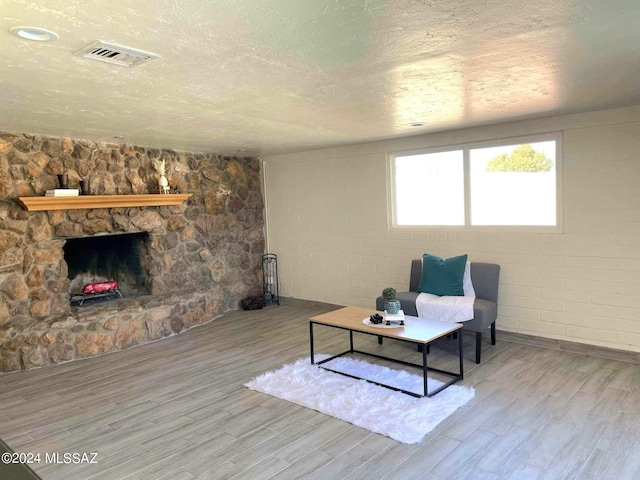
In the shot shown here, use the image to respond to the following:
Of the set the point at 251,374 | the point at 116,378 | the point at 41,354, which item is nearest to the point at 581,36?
the point at 251,374

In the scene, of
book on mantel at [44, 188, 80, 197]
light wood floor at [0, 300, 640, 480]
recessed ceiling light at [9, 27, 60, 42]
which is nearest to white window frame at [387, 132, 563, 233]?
light wood floor at [0, 300, 640, 480]

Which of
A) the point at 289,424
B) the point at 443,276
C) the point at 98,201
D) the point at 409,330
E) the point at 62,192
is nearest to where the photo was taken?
the point at 289,424

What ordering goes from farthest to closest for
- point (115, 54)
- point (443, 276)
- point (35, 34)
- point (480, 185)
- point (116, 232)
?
1. point (116, 232)
2. point (480, 185)
3. point (443, 276)
4. point (115, 54)
5. point (35, 34)

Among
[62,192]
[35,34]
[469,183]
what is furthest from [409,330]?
[62,192]

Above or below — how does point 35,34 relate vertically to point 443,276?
above

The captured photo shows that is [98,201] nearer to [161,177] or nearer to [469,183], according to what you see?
[161,177]

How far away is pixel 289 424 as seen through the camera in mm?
3068

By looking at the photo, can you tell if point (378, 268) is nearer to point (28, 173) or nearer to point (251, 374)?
point (251, 374)

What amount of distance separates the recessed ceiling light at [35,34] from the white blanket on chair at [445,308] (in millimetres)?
3617

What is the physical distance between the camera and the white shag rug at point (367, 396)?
9.78ft

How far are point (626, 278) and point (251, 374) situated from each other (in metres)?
3.47

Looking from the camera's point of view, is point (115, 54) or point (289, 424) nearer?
point (115, 54)

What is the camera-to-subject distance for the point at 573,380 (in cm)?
359

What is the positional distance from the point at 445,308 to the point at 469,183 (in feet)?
4.95
